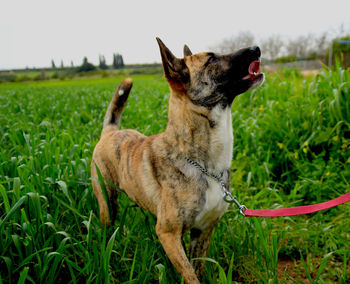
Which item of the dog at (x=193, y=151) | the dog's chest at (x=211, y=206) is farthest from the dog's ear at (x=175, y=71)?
the dog's chest at (x=211, y=206)

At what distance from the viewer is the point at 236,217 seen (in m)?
2.68

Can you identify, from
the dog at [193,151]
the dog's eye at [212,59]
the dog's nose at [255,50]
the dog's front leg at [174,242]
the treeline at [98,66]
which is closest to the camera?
the dog's front leg at [174,242]

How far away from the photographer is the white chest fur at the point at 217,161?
1.93m

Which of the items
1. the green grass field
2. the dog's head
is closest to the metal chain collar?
the green grass field

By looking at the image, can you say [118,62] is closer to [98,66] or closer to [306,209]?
[98,66]

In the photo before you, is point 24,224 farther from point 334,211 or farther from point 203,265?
point 334,211

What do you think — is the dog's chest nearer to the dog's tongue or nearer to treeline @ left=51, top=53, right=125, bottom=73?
the dog's tongue

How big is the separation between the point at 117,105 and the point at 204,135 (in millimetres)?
1539

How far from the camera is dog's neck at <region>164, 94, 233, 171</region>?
1.99m

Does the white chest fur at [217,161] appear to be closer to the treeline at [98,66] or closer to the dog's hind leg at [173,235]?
the dog's hind leg at [173,235]

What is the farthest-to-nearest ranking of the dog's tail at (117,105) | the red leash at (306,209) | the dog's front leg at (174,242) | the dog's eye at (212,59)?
the dog's tail at (117,105)
the dog's eye at (212,59)
the dog's front leg at (174,242)
the red leash at (306,209)

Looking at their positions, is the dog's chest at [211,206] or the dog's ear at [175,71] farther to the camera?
the dog's ear at [175,71]

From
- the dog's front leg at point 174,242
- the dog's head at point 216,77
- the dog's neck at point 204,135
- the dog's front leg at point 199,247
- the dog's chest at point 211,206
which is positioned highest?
the dog's head at point 216,77

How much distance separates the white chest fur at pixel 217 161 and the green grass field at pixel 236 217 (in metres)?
0.30
